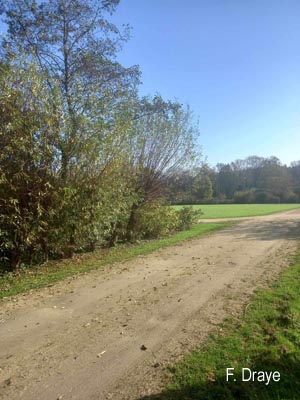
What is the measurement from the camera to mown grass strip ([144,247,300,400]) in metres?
2.54

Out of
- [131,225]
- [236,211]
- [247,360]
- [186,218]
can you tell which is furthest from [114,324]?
[236,211]

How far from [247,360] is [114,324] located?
1.88 meters

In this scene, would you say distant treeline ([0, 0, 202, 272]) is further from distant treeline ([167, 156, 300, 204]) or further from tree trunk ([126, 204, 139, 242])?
distant treeline ([167, 156, 300, 204])

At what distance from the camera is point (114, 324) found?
402 cm

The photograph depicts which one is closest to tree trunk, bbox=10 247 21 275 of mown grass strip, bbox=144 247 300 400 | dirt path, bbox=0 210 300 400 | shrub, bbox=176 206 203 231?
dirt path, bbox=0 210 300 400

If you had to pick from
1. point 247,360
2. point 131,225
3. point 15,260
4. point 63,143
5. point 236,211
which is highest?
point 63,143

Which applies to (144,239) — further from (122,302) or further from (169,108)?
(122,302)

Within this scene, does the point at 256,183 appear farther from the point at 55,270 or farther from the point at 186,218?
the point at 55,270

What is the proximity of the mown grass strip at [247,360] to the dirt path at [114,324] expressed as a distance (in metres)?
0.23

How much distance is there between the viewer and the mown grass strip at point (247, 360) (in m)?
2.54

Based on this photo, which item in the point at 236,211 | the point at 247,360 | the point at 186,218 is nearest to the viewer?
the point at 247,360

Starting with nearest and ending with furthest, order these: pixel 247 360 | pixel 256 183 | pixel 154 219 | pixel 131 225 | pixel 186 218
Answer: pixel 247 360
pixel 131 225
pixel 154 219
pixel 186 218
pixel 256 183

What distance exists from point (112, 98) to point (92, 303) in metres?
7.61

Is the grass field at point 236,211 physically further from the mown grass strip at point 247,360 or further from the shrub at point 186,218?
the mown grass strip at point 247,360
